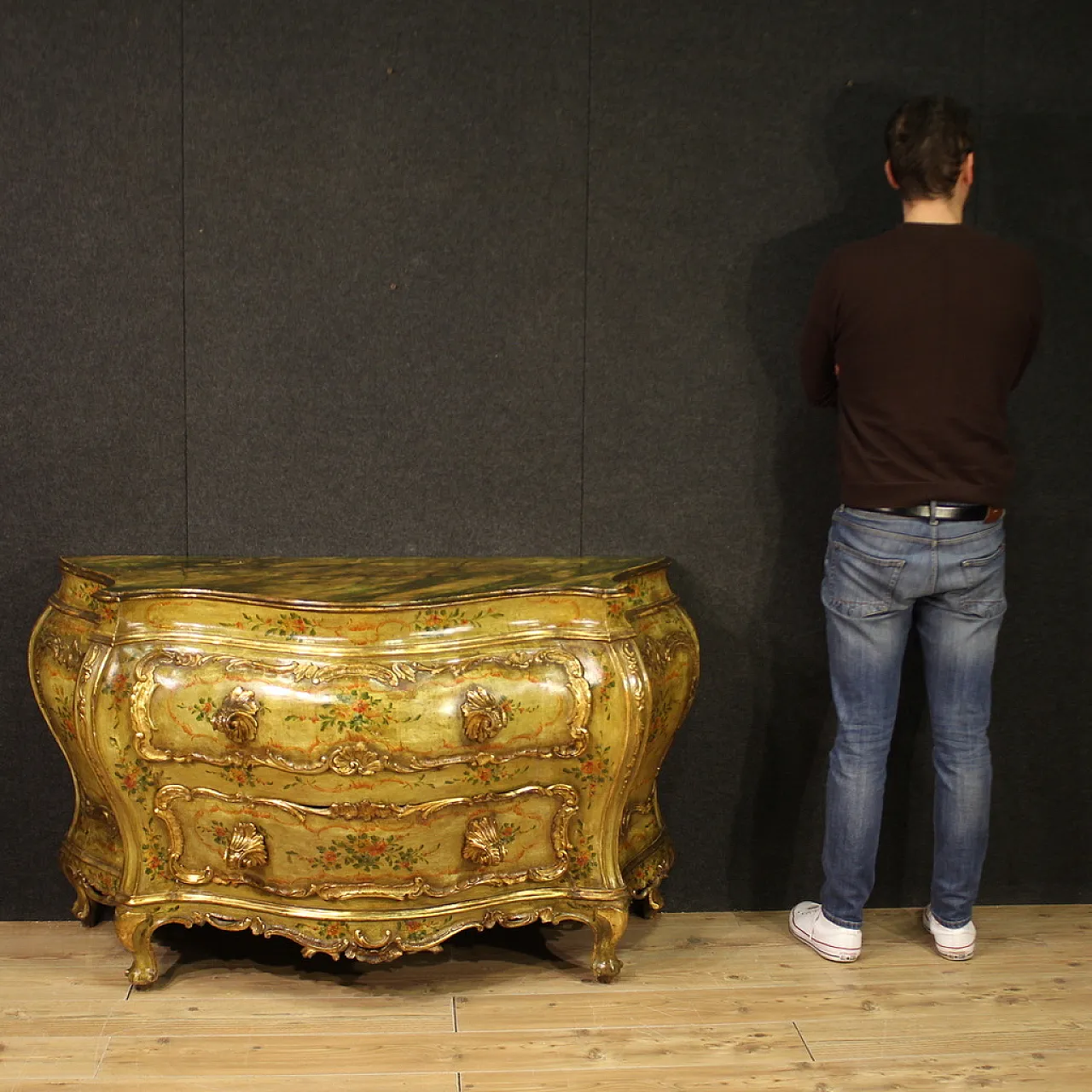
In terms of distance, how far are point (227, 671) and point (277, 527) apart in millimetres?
538

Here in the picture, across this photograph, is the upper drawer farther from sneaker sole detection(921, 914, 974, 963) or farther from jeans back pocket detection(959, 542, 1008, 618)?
sneaker sole detection(921, 914, 974, 963)

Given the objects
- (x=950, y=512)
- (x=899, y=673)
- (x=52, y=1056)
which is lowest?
(x=52, y=1056)

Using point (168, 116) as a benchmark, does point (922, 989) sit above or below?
below

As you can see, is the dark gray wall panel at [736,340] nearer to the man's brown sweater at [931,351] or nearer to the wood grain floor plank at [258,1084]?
the man's brown sweater at [931,351]

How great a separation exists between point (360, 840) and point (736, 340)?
1.45 metres

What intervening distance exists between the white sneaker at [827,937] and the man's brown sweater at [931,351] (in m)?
0.99

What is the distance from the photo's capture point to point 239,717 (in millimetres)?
2465

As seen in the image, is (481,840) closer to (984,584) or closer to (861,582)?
(861,582)

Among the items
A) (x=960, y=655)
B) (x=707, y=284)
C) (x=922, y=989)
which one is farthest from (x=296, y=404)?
(x=922, y=989)

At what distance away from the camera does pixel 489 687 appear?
8.27 ft

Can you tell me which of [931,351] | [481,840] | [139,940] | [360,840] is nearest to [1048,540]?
[931,351]

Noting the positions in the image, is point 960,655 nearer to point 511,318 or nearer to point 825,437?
point 825,437

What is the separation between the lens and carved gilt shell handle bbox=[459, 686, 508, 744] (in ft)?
8.14

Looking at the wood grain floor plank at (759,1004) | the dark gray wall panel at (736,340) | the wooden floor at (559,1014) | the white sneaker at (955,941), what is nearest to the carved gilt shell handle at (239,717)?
the wooden floor at (559,1014)
